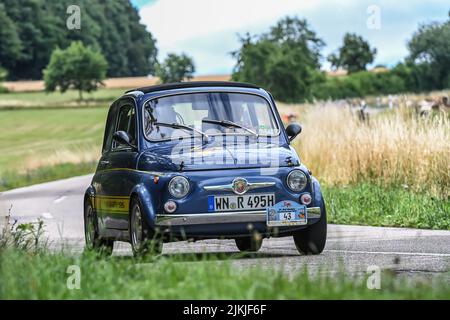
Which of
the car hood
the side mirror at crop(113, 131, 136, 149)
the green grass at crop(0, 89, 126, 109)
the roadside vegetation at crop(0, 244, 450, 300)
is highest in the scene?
the side mirror at crop(113, 131, 136, 149)

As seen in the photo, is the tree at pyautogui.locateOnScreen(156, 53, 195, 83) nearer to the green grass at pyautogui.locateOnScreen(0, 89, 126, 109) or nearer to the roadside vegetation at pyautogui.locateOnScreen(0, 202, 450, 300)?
the green grass at pyautogui.locateOnScreen(0, 89, 126, 109)

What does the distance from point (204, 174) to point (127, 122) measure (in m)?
1.95

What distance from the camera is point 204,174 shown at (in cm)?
1134

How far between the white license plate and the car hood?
1.03 ft

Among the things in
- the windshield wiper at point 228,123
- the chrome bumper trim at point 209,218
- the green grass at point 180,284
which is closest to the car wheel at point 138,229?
the chrome bumper trim at point 209,218

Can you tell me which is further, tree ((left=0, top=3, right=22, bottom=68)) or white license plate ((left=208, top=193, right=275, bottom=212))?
tree ((left=0, top=3, right=22, bottom=68))

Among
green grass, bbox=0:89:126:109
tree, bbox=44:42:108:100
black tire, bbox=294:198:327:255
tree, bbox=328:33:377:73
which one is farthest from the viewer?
tree, bbox=328:33:377:73

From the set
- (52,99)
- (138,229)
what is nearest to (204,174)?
(138,229)

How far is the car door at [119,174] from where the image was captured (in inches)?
471

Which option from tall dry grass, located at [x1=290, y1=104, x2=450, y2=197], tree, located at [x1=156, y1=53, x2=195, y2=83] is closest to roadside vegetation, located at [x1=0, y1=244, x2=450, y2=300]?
tall dry grass, located at [x1=290, y1=104, x2=450, y2=197]

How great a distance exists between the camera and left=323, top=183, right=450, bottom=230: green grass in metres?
16.2

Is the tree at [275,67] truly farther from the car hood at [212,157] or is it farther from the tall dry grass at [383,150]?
the car hood at [212,157]
